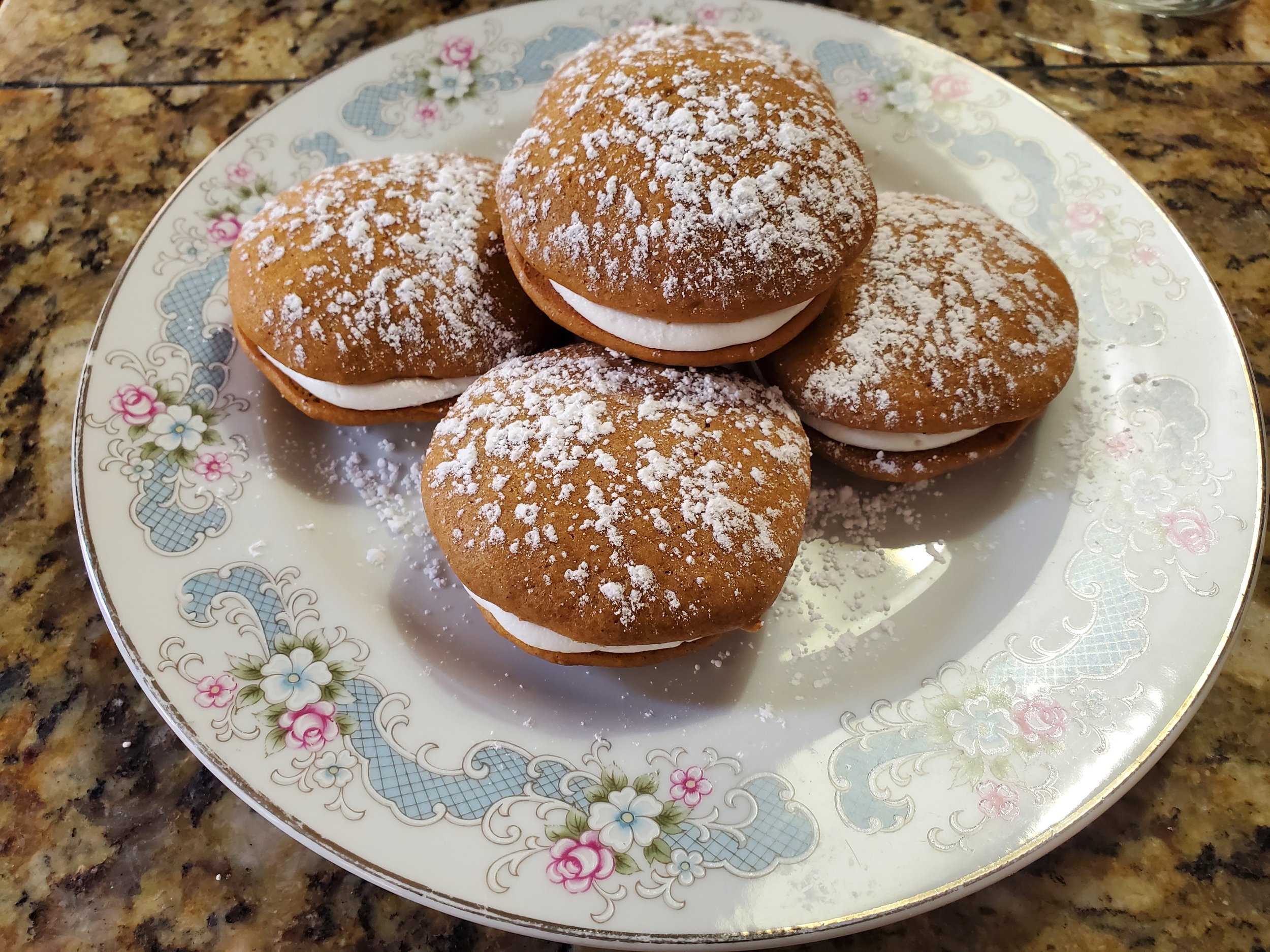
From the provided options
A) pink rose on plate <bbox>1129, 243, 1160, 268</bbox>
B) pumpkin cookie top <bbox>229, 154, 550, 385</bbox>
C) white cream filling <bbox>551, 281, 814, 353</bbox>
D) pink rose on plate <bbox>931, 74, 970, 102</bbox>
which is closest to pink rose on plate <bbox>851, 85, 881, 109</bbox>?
pink rose on plate <bbox>931, 74, 970, 102</bbox>

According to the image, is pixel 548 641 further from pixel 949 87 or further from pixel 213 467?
pixel 949 87

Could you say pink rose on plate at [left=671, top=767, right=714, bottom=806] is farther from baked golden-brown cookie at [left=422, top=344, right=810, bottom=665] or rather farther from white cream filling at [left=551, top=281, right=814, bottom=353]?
white cream filling at [left=551, top=281, right=814, bottom=353]

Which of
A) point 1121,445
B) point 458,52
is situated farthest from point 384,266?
point 1121,445

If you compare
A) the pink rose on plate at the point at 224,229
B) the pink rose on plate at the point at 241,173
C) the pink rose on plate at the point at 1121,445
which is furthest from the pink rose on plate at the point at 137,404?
the pink rose on plate at the point at 1121,445

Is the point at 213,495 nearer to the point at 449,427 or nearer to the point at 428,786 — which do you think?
the point at 449,427

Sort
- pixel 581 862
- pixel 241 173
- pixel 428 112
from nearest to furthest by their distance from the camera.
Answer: pixel 581 862, pixel 241 173, pixel 428 112
